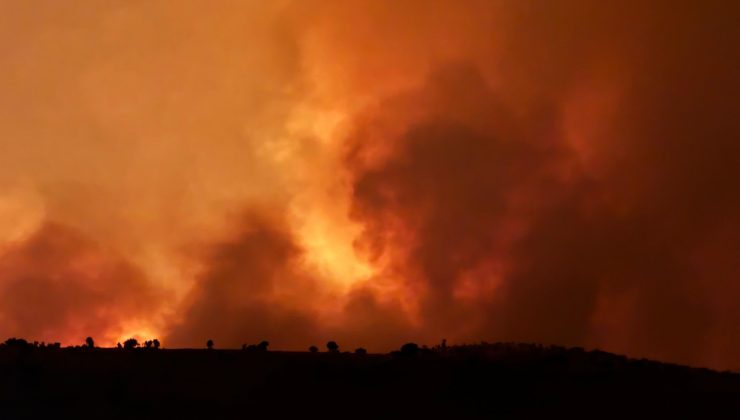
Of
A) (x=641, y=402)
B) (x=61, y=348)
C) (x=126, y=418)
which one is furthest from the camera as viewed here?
(x=61, y=348)

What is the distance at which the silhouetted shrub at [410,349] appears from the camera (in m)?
35.4

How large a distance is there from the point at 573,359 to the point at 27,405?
19357 mm

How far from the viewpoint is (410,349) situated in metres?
35.9

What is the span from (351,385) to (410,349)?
4144 millimetres

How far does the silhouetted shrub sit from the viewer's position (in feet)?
116

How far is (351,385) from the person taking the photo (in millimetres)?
32500

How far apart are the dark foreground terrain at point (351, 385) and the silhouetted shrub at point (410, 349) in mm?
233

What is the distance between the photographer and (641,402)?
31594 millimetres

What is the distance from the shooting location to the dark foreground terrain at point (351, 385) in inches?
1198

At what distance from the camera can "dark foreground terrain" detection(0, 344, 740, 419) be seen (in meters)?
30.4

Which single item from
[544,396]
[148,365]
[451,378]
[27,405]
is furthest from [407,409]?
[27,405]

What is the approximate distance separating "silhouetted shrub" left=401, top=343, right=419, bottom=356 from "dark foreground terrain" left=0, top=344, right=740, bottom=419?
233 millimetres

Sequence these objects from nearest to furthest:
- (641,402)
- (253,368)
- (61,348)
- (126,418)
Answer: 1. (126,418)
2. (641,402)
3. (253,368)
4. (61,348)

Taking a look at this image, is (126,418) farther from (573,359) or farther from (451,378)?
(573,359)
